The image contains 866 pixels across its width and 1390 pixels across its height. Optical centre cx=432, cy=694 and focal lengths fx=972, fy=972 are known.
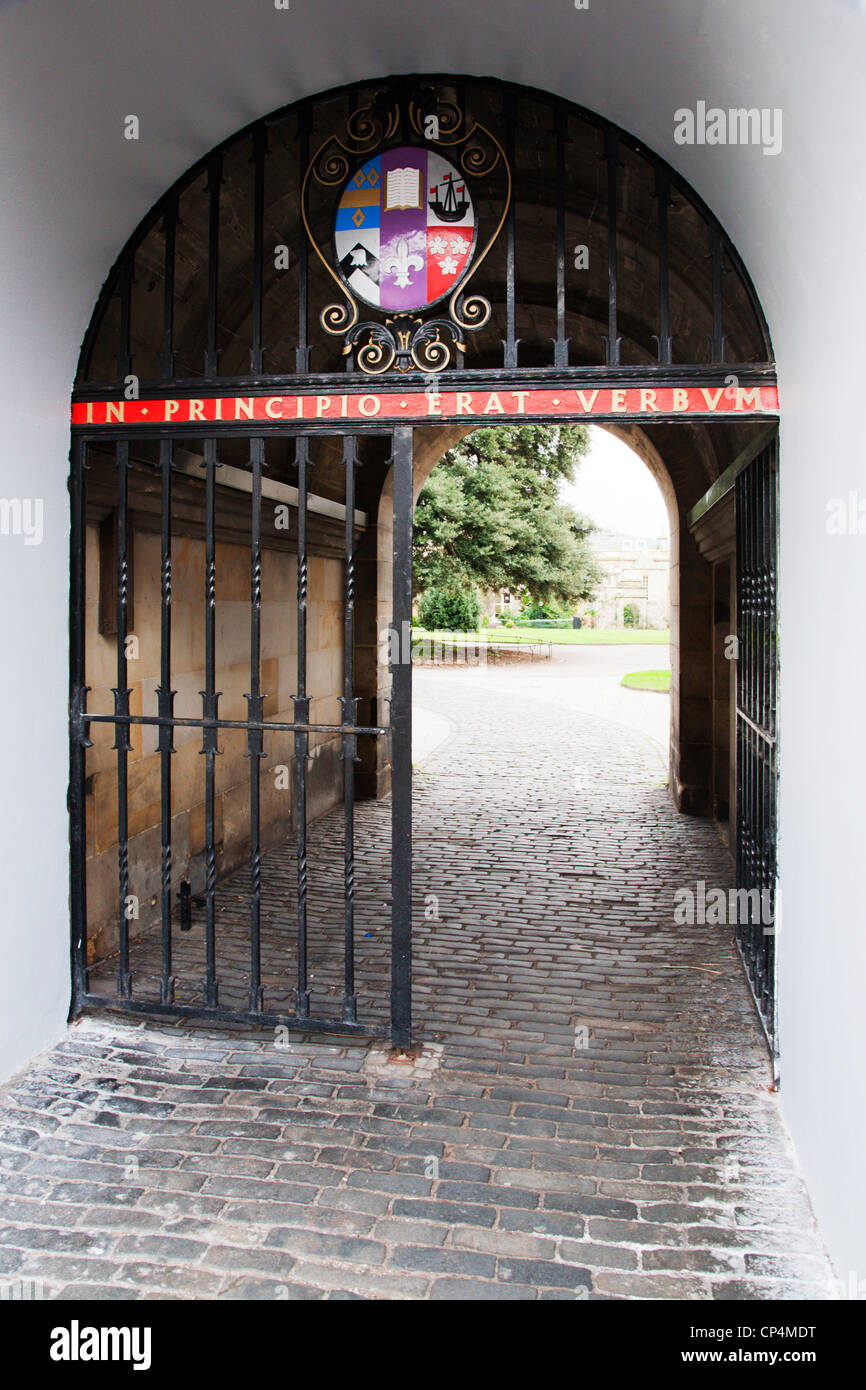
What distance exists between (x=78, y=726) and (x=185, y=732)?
248cm

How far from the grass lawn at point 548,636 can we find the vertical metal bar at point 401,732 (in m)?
30.4

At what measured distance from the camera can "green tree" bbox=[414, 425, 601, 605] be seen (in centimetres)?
2644


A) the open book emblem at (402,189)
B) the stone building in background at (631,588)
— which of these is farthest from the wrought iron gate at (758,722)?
the stone building in background at (631,588)

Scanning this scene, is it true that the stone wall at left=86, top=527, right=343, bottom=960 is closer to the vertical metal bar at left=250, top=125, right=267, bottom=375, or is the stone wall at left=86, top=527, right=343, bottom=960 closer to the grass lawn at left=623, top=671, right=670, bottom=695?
the vertical metal bar at left=250, top=125, right=267, bottom=375

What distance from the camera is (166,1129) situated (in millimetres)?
4070

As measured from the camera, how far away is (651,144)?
15.3ft

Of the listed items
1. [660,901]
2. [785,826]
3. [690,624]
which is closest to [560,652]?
[690,624]

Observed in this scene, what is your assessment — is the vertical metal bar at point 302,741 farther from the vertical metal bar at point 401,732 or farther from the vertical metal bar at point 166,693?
the vertical metal bar at point 166,693

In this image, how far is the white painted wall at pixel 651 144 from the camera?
323cm

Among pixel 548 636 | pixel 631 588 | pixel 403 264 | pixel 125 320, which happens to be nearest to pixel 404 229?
pixel 403 264

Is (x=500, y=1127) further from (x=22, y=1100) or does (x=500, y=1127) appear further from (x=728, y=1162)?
(x=22, y=1100)

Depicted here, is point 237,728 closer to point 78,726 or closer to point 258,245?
point 78,726

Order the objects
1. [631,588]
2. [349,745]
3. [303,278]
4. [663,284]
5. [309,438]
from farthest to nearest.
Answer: [631,588] → [309,438] → [349,745] → [303,278] → [663,284]
